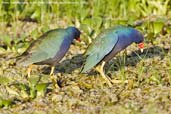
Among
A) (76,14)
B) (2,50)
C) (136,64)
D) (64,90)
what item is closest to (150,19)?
(76,14)

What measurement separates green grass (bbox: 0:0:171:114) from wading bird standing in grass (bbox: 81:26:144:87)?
224mm

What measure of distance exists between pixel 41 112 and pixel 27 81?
82 centimetres

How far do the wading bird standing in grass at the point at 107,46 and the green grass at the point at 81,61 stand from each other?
0.22 meters

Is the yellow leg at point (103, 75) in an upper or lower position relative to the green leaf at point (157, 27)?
lower

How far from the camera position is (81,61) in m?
6.27

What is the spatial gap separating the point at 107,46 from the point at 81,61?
101 centimetres

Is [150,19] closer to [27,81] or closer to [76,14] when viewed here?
[76,14]

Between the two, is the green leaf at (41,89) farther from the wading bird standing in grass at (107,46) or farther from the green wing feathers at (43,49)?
the wading bird standing in grass at (107,46)

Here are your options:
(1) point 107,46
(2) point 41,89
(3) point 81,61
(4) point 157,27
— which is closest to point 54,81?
(2) point 41,89

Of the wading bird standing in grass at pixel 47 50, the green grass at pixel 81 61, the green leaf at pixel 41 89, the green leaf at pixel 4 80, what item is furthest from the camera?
the green leaf at pixel 4 80

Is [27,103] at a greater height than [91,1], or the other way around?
[91,1]

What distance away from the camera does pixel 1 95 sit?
5.25m

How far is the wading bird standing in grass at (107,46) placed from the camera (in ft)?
17.4

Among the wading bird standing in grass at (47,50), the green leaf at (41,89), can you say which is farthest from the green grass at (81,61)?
the wading bird standing in grass at (47,50)
